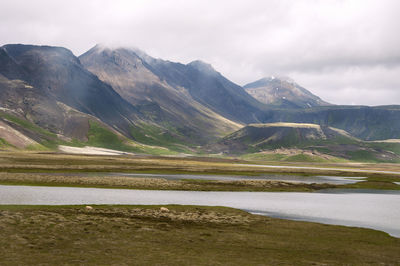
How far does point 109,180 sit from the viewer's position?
99500 millimetres

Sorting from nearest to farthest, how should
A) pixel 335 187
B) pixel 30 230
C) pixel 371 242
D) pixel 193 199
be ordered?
1. pixel 30 230
2. pixel 371 242
3. pixel 193 199
4. pixel 335 187

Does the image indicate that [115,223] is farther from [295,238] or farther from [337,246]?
[337,246]

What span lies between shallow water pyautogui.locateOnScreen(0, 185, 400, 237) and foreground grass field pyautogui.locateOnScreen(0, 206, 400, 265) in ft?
27.5

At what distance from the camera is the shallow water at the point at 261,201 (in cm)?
6275

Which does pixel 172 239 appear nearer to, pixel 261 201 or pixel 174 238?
pixel 174 238

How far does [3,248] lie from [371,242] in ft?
121

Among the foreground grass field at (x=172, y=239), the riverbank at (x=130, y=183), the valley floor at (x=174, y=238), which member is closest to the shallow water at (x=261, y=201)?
the riverbank at (x=130, y=183)

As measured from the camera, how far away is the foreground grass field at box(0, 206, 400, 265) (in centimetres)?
3400

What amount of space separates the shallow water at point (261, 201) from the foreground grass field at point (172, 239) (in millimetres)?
8374

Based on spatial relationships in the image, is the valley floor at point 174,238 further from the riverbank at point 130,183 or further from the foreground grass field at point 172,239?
the riverbank at point 130,183

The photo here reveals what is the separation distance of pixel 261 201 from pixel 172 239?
41996 mm

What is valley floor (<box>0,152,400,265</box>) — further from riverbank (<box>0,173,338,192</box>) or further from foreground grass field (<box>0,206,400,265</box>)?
riverbank (<box>0,173,338,192</box>)

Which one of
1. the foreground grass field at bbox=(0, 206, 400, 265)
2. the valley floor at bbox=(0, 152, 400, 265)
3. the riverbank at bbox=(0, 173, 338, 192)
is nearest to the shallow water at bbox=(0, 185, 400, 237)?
the riverbank at bbox=(0, 173, 338, 192)

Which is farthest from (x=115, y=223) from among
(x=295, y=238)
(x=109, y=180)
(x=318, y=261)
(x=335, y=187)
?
(x=335, y=187)
